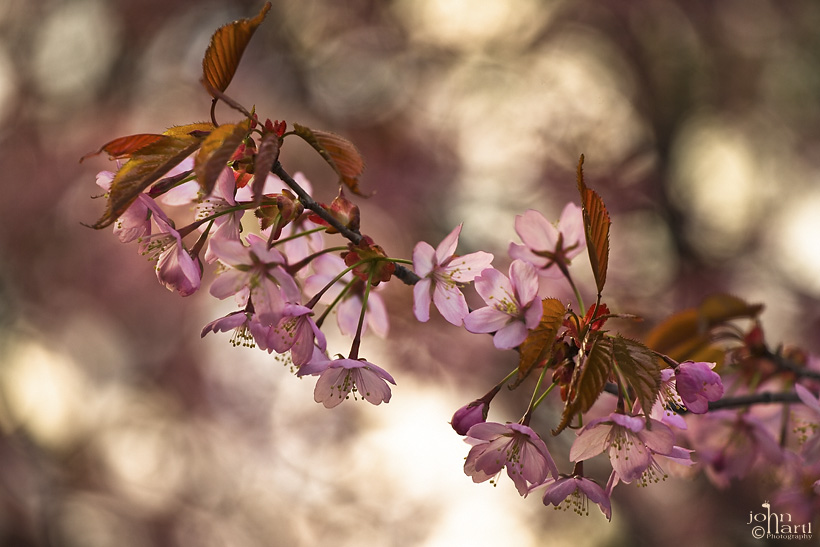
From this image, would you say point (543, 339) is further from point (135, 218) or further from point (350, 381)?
point (135, 218)

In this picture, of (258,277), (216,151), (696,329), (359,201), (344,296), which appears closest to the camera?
(216,151)

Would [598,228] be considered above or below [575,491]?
above

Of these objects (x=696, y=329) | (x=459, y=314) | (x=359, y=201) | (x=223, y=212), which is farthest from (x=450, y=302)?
(x=359, y=201)

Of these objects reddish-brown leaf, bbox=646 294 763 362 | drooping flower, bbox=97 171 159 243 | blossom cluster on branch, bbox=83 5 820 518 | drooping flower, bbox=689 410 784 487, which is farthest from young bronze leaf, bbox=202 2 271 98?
drooping flower, bbox=689 410 784 487

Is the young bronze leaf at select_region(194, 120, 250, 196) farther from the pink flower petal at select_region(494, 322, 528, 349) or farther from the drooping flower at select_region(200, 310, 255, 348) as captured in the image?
the pink flower petal at select_region(494, 322, 528, 349)

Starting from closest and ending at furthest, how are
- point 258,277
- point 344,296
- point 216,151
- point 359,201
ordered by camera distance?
point 216,151 < point 258,277 < point 344,296 < point 359,201
